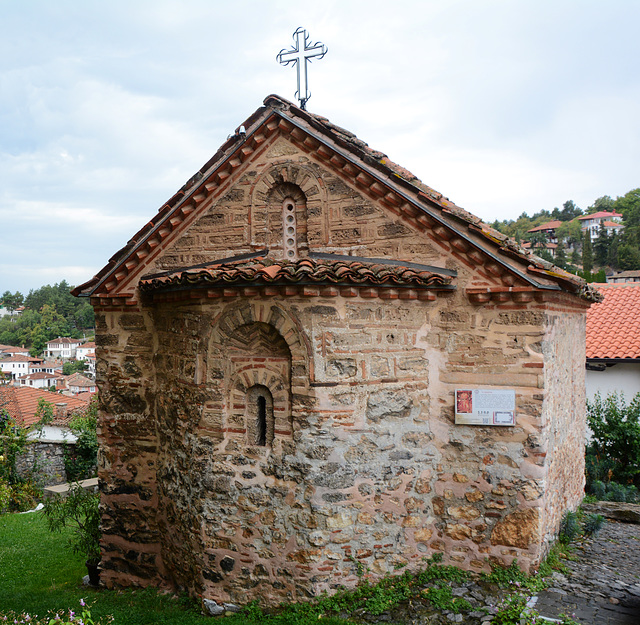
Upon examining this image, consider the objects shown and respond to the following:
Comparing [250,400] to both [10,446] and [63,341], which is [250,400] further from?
[63,341]

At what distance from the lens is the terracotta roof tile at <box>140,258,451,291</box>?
5.17m

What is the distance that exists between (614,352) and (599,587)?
22.1ft

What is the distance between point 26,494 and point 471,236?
13.0 m

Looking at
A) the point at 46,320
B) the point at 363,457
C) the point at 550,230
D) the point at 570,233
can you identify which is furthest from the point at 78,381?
the point at 570,233

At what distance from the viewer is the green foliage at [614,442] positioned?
1006 cm

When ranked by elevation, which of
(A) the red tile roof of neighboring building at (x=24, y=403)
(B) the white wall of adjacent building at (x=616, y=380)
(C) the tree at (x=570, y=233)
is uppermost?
(C) the tree at (x=570, y=233)

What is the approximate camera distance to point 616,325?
1209 cm

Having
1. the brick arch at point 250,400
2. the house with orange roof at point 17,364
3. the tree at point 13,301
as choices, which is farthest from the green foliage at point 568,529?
the tree at point 13,301

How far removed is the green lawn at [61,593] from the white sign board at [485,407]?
2416 millimetres

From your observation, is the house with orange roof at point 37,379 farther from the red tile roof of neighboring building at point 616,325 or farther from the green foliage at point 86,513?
the red tile roof of neighboring building at point 616,325

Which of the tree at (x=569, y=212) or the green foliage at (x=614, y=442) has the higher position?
the tree at (x=569, y=212)

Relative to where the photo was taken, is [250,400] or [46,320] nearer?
A: [250,400]

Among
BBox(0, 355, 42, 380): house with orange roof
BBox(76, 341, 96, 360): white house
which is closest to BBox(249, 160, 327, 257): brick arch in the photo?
BBox(0, 355, 42, 380): house with orange roof

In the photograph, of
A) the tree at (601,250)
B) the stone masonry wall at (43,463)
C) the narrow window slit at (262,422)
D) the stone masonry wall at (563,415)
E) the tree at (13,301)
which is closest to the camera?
the narrow window slit at (262,422)
